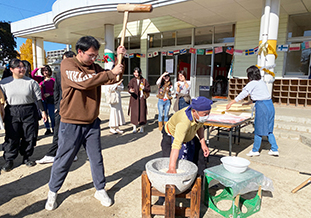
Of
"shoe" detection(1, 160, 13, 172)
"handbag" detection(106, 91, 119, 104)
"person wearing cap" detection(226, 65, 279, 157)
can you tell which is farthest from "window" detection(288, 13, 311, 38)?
"shoe" detection(1, 160, 13, 172)

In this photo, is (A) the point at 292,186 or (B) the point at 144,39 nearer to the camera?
(A) the point at 292,186

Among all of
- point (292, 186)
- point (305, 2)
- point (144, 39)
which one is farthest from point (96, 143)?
point (144, 39)

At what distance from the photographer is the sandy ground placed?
2.43 meters

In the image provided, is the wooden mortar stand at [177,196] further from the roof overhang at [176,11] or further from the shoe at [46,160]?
the roof overhang at [176,11]

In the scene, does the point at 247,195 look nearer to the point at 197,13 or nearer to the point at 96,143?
the point at 96,143

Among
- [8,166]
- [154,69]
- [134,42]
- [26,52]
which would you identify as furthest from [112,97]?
[26,52]

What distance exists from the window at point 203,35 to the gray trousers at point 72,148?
30.0ft

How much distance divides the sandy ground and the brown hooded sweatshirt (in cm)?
105

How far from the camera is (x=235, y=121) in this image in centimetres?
355

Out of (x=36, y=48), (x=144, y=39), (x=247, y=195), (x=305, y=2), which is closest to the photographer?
(x=247, y=195)

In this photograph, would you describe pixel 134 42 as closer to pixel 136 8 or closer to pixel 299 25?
pixel 299 25

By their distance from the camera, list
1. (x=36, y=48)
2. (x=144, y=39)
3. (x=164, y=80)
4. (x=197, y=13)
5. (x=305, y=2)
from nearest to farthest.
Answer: (x=164, y=80)
(x=305, y=2)
(x=197, y=13)
(x=144, y=39)
(x=36, y=48)

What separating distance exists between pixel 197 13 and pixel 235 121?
6308mm

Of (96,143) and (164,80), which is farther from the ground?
(164,80)
